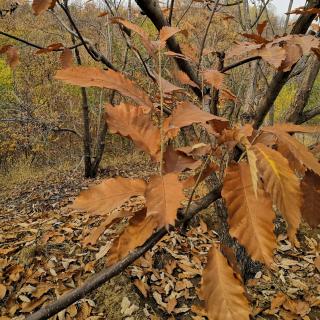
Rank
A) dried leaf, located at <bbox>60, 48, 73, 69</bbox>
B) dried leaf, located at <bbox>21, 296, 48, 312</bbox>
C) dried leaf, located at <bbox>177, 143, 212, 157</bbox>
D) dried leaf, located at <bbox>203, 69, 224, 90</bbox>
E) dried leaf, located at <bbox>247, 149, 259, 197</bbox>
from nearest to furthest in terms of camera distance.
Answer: dried leaf, located at <bbox>247, 149, 259, 197</bbox>, dried leaf, located at <bbox>177, 143, 212, 157</bbox>, dried leaf, located at <bbox>203, 69, 224, 90</bbox>, dried leaf, located at <bbox>60, 48, 73, 69</bbox>, dried leaf, located at <bbox>21, 296, 48, 312</bbox>

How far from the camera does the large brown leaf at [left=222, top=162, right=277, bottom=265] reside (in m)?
0.39

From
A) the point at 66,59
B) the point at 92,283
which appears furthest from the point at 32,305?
the point at 92,283

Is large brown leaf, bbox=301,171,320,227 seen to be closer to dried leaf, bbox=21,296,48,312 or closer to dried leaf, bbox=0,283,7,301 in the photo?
dried leaf, bbox=21,296,48,312

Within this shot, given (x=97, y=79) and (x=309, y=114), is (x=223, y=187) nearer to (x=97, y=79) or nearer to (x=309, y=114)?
(x=97, y=79)

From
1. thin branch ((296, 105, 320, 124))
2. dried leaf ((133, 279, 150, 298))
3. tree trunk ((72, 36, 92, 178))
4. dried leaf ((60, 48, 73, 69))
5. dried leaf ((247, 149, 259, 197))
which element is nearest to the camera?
dried leaf ((247, 149, 259, 197))

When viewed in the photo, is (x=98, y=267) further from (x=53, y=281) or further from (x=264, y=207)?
(x=264, y=207)

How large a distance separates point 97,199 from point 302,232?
3.05 meters

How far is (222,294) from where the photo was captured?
1.49 feet

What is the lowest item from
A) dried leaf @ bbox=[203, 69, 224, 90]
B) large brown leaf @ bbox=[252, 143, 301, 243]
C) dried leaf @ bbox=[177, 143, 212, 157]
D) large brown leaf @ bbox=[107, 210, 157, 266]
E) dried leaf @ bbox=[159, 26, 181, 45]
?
large brown leaf @ bbox=[107, 210, 157, 266]

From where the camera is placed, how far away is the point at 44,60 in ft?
44.4

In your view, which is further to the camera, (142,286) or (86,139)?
(86,139)

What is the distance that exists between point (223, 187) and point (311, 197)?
18 cm

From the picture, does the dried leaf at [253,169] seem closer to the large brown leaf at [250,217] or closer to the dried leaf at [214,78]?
the large brown leaf at [250,217]

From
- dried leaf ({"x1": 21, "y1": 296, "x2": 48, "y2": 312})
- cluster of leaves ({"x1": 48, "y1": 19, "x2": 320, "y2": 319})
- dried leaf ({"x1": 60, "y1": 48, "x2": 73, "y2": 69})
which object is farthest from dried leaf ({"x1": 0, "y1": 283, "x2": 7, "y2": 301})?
cluster of leaves ({"x1": 48, "y1": 19, "x2": 320, "y2": 319})
